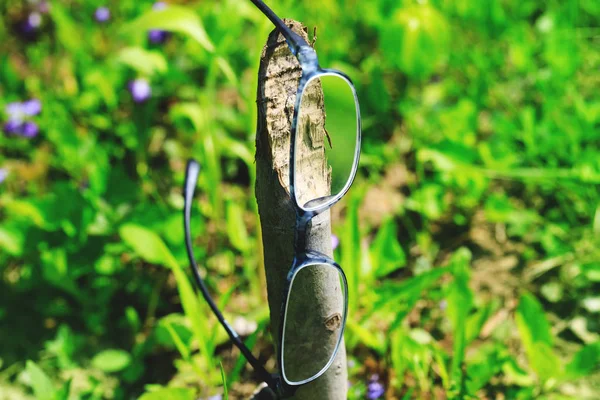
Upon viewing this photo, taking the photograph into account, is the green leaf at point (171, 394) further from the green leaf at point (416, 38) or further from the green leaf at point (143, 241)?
the green leaf at point (416, 38)

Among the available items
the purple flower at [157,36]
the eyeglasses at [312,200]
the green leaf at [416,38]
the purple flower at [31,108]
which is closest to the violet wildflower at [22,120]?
the purple flower at [31,108]

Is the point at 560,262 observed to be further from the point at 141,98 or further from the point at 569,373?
the point at 141,98

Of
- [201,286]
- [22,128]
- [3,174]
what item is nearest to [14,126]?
Answer: [22,128]

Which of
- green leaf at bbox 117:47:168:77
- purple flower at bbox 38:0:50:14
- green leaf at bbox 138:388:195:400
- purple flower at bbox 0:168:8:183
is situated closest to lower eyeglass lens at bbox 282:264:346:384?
green leaf at bbox 138:388:195:400

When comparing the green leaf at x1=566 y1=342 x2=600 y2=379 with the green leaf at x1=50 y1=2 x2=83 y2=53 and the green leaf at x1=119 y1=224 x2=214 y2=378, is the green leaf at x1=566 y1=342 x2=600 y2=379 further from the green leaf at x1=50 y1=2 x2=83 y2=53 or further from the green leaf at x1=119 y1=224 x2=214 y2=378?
the green leaf at x1=50 y1=2 x2=83 y2=53

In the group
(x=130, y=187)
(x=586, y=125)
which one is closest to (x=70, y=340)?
(x=130, y=187)

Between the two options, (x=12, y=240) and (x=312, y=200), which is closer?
(x=312, y=200)

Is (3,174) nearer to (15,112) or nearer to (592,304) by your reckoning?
(15,112)
